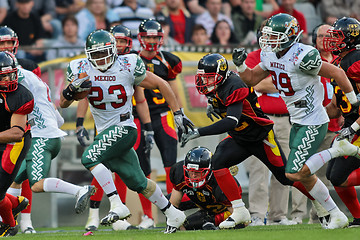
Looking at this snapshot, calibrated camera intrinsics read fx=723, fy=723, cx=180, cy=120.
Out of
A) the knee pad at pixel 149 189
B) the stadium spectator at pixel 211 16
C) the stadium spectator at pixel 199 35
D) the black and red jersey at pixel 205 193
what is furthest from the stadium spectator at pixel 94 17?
the knee pad at pixel 149 189

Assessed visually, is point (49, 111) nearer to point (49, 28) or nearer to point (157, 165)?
point (157, 165)

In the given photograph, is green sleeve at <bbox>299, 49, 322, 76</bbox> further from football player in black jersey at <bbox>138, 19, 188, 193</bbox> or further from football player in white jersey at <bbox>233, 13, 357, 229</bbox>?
football player in black jersey at <bbox>138, 19, 188, 193</bbox>

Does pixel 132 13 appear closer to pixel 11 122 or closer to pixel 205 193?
pixel 205 193

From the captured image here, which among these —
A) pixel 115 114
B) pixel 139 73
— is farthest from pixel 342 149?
pixel 115 114

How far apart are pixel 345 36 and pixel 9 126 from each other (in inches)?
129

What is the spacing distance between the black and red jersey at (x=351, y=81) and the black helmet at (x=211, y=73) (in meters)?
1.14

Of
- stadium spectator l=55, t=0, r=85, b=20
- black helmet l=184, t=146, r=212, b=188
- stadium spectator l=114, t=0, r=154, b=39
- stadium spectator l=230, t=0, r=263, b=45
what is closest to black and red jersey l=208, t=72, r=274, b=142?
black helmet l=184, t=146, r=212, b=188

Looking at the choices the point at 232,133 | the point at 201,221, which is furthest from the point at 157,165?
the point at 232,133

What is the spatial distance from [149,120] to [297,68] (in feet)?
6.84

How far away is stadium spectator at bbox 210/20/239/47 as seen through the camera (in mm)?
11945

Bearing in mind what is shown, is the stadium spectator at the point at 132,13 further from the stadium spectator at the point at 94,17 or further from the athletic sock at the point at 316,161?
the athletic sock at the point at 316,161

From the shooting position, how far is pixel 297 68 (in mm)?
6480

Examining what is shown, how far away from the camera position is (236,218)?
6.91 meters

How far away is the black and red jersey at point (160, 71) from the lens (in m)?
8.45
